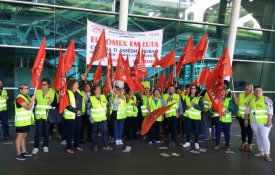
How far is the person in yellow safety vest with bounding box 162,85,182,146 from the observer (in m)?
8.34

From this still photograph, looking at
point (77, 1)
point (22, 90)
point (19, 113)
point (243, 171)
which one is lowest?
point (243, 171)

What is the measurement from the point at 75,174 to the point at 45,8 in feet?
23.7

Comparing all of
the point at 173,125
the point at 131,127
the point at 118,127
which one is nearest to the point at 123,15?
the point at 131,127

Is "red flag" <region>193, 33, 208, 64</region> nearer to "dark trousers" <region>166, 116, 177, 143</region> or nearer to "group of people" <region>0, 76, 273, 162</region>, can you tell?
"group of people" <region>0, 76, 273, 162</region>

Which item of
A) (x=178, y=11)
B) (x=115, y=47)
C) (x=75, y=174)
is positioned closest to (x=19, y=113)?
(x=75, y=174)

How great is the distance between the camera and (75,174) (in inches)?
235

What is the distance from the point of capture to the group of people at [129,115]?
695 cm

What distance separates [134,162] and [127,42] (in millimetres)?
4587

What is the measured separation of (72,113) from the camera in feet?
→ 23.0

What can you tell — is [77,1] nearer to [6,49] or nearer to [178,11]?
[6,49]

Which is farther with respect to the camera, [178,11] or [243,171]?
[178,11]

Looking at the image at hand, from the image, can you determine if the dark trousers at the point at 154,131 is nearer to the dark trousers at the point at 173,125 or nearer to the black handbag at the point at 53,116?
the dark trousers at the point at 173,125

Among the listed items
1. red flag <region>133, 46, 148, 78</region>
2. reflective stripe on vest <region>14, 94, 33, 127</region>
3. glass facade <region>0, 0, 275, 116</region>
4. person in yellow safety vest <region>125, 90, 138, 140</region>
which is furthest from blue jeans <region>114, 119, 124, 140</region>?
glass facade <region>0, 0, 275, 116</region>

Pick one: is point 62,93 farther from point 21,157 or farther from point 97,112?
point 21,157
